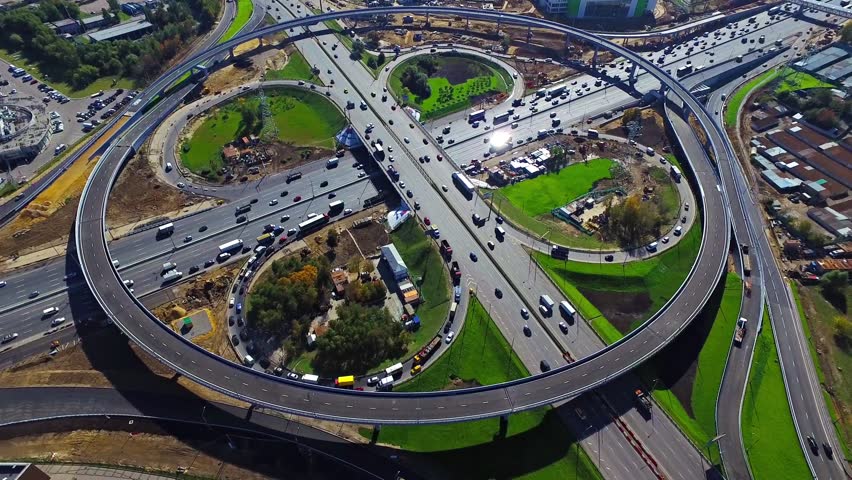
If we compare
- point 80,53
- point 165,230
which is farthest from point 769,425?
point 80,53

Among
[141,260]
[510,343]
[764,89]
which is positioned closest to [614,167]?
[510,343]

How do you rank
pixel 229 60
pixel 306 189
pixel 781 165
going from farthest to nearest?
pixel 229 60, pixel 781 165, pixel 306 189

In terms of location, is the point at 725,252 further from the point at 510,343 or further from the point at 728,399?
the point at 510,343

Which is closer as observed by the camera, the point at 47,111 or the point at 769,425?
the point at 769,425

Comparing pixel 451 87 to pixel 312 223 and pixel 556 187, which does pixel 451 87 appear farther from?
pixel 312 223

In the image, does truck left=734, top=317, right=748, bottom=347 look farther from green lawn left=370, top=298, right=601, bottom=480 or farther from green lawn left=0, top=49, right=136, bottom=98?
green lawn left=0, top=49, right=136, bottom=98

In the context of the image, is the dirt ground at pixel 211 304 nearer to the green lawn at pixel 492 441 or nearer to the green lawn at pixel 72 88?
the green lawn at pixel 492 441

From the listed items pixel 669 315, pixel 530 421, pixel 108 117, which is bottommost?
pixel 530 421
